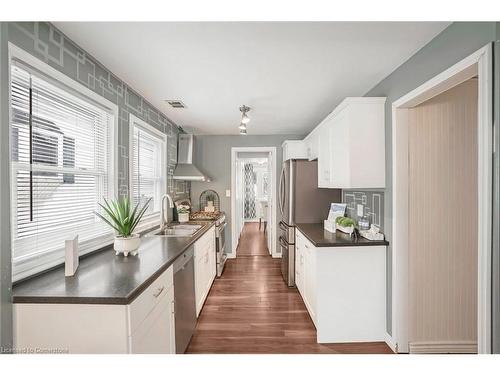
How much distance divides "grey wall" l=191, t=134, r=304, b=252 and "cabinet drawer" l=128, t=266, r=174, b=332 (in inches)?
119

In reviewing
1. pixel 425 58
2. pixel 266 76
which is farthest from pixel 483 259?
pixel 266 76

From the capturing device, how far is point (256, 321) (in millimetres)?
2527

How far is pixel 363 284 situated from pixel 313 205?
1350 mm

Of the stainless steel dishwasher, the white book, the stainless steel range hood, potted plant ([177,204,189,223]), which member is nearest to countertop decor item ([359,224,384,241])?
the stainless steel dishwasher

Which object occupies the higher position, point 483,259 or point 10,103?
point 10,103

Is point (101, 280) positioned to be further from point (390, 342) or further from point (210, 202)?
point (210, 202)

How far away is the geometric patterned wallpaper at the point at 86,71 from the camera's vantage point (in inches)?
52.6

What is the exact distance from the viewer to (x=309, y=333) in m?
2.32

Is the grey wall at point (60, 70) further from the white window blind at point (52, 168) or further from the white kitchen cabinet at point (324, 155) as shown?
the white kitchen cabinet at point (324, 155)

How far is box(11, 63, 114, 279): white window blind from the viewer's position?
1312mm

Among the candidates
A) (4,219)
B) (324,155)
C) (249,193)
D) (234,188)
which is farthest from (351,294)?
(249,193)

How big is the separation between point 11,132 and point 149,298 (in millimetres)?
1123

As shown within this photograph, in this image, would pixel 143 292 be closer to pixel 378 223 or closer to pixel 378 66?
pixel 378 223

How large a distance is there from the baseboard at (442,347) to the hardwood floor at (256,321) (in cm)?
21
